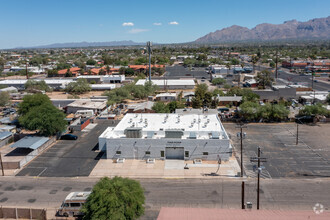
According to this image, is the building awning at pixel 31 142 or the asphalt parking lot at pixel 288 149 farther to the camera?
the building awning at pixel 31 142

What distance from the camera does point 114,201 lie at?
1734 cm

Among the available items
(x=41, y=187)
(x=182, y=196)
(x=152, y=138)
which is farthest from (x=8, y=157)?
(x=182, y=196)

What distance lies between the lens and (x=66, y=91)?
77562 mm

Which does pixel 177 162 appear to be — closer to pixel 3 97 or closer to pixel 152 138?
pixel 152 138

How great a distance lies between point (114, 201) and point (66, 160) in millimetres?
16728

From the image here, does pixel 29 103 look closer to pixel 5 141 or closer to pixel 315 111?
pixel 5 141

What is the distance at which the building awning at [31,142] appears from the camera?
108ft

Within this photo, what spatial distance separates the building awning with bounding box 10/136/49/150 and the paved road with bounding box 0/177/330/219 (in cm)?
571

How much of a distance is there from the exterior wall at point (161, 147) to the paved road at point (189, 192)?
15.4 ft

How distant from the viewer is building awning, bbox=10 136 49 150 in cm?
3291

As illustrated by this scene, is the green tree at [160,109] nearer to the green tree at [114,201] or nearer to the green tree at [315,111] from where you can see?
the green tree at [315,111]

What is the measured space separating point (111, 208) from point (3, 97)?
1997 inches

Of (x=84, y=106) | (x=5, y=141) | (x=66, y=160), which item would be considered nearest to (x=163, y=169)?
(x=66, y=160)

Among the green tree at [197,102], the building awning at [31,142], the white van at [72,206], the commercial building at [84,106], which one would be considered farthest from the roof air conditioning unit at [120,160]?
the commercial building at [84,106]
